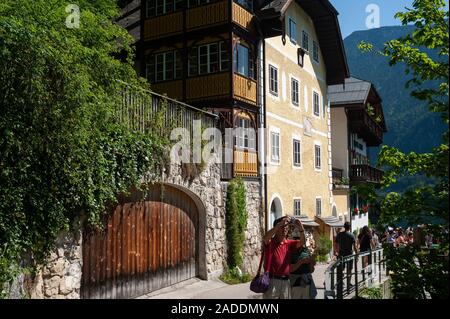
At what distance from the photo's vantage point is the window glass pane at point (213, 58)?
1638cm

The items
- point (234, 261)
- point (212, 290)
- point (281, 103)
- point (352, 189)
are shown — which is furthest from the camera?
point (281, 103)

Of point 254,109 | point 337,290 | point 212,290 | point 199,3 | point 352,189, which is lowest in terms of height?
point 212,290

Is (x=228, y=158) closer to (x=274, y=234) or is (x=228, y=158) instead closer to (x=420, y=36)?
(x=274, y=234)

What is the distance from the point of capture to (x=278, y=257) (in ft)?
19.0

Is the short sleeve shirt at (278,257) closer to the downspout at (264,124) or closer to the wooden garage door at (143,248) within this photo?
the wooden garage door at (143,248)

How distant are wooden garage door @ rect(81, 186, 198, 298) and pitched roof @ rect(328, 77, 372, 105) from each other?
17.6 metres

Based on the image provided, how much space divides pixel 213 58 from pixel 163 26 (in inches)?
100

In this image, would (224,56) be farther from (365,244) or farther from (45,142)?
(45,142)

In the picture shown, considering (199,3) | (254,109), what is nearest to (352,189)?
(254,109)

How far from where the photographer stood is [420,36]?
4.69m

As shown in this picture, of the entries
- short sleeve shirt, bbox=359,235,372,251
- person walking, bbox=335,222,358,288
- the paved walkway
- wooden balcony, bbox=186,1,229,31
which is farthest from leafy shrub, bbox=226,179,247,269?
wooden balcony, bbox=186,1,229,31

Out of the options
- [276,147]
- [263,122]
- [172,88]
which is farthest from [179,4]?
[276,147]

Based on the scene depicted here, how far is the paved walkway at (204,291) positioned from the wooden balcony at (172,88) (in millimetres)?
7258

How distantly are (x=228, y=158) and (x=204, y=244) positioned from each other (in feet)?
9.95
